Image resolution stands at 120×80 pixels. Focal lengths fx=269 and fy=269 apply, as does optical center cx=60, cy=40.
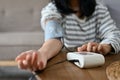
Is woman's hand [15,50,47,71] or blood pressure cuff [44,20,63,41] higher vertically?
blood pressure cuff [44,20,63,41]

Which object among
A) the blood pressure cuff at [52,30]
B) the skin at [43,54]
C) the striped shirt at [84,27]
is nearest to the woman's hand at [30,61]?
the skin at [43,54]

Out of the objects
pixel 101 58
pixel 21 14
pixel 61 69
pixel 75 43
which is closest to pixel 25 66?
pixel 61 69

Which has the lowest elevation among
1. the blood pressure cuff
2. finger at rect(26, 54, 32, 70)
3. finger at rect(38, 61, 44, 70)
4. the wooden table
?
the wooden table

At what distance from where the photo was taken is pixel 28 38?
2.22 metres

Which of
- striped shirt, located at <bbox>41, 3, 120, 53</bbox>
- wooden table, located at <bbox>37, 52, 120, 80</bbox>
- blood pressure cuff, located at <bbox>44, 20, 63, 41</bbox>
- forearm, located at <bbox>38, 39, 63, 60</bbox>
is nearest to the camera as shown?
wooden table, located at <bbox>37, 52, 120, 80</bbox>

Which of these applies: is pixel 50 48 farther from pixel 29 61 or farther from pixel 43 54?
pixel 29 61

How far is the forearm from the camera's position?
2.92 feet

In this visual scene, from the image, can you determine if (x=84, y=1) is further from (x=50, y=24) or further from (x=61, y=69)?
(x=61, y=69)

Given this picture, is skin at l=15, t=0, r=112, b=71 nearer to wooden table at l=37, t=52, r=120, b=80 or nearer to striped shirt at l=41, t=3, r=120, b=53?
wooden table at l=37, t=52, r=120, b=80

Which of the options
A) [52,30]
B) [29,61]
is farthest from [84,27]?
[29,61]

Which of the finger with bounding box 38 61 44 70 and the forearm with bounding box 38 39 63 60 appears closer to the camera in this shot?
the finger with bounding box 38 61 44 70

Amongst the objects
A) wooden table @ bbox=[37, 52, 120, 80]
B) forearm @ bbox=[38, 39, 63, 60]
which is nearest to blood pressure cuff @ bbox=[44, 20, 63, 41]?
forearm @ bbox=[38, 39, 63, 60]

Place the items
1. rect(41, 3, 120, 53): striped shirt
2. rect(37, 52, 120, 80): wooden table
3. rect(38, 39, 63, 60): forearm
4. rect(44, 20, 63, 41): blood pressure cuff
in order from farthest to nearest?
1. rect(41, 3, 120, 53): striped shirt
2. rect(44, 20, 63, 41): blood pressure cuff
3. rect(38, 39, 63, 60): forearm
4. rect(37, 52, 120, 80): wooden table

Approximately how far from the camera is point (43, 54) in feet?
2.77
